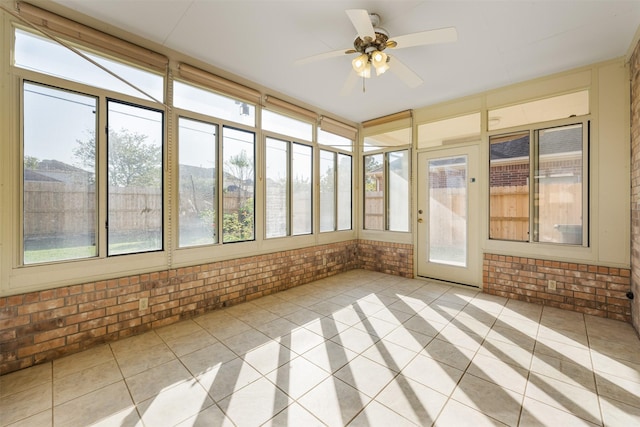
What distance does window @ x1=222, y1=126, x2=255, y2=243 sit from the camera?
3.45 meters

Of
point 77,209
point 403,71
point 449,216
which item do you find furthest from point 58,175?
point 449,216

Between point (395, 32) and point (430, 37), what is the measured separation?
63 centimetres

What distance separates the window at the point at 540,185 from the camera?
10.9 ft

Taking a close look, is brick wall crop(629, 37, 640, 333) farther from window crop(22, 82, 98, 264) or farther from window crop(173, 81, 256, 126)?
window crop(22, 82, 98, 264)

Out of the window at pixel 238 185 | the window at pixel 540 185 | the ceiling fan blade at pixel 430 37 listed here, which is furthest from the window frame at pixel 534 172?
the window at pixel 238 185

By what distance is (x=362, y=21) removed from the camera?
2.02 meters

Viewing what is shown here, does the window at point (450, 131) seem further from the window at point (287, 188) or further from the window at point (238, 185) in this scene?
the window at point (238, 185)

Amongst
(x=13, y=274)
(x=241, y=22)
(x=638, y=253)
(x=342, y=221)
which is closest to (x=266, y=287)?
(x=342, y=221)

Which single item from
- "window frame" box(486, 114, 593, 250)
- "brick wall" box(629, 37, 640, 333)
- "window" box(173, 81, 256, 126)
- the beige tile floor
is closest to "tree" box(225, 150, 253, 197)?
"window" box(173, 81, 256, 126)

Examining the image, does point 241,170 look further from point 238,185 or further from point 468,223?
point 468,223

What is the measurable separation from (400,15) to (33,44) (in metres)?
3.15

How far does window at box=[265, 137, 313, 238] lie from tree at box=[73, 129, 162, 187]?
146cm

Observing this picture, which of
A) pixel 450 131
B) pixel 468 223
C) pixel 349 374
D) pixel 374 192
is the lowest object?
pixel 349 374

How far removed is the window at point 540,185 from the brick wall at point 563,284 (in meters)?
0.34
